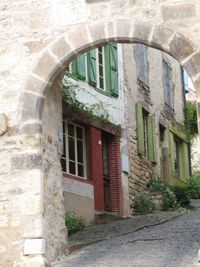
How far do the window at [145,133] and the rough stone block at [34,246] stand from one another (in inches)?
350

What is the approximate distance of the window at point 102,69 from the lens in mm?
14789

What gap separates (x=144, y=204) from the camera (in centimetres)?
1555

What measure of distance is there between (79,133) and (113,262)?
641cm

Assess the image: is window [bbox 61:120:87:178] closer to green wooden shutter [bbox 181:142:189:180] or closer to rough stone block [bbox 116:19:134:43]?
rough stone block [bbox 116:19:134:43]

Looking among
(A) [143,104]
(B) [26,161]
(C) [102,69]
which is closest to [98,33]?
(B) [26,161]

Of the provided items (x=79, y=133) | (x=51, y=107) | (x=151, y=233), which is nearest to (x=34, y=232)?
(x=51, y=107)

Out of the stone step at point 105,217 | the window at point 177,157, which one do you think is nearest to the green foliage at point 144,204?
the stone step at point 105,217

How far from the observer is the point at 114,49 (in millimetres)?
15891

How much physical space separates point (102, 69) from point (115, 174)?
8.49 feet

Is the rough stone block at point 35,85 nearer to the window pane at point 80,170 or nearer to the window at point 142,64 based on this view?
the window pane at point 80,170

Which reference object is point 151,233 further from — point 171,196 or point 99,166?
point 171,196

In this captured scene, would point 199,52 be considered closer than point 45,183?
Yes

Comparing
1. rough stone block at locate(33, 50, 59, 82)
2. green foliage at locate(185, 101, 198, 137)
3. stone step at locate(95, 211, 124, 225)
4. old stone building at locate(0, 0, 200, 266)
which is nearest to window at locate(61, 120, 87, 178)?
stone step at locate(95, 211, 124, 225)

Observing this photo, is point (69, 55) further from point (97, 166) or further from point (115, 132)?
point (115, 132)
